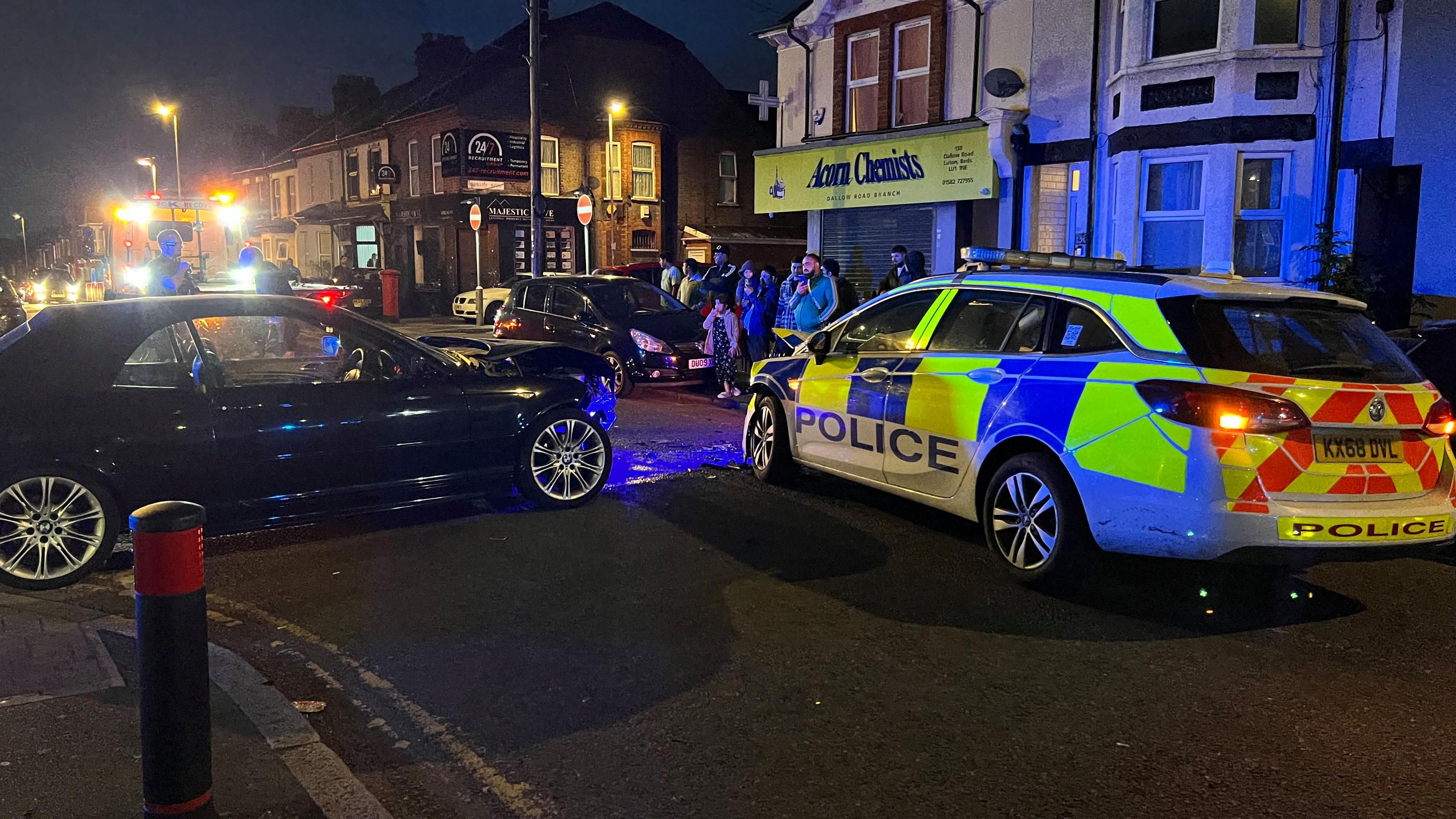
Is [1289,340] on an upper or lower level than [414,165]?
lower

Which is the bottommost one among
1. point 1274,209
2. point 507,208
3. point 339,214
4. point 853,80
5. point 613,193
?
point 1274,209

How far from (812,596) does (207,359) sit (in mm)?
3577

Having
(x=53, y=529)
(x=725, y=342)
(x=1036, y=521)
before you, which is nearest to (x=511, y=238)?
(x=725, y=342)

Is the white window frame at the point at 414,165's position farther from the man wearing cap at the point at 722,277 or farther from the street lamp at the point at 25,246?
the street lamp at the point at 25,246

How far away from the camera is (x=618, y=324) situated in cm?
1386

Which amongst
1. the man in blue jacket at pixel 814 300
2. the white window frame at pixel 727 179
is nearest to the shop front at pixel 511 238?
the white window frame at pixel 727 179

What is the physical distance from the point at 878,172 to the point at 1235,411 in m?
14.7

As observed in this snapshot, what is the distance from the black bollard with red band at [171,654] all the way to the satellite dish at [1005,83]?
15.7 metres

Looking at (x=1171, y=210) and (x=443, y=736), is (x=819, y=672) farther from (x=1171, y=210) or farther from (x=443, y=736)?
(x=1171, y=210)

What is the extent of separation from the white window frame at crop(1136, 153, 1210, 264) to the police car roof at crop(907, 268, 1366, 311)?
835 centimetres

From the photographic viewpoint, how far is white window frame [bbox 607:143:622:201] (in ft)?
127

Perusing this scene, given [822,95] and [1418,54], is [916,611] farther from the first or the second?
[822,95]

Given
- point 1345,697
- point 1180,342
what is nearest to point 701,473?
point 1180,342

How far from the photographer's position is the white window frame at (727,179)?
4119cm
